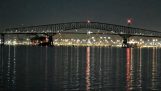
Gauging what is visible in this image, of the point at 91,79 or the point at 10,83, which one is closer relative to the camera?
the point at 10,83

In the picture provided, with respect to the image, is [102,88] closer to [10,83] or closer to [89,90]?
[89,90]

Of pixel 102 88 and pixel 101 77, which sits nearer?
pixel 102 88

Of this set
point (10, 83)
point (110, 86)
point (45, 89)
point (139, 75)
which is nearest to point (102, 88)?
point (110, 86)

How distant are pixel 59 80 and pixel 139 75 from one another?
10.5 metres

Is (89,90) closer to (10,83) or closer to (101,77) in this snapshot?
(10,83)

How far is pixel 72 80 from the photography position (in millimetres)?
42812

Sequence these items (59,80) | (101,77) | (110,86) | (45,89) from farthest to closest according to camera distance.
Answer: (101,77), (59,80), (110,86), (45,89)

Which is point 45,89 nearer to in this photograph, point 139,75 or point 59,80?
point 59,80

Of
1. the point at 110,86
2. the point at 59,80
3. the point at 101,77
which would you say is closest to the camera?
the point at 110,86

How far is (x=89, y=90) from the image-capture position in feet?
119

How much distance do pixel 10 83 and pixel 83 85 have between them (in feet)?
19.9

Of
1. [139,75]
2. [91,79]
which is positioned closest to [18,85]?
[91,79]

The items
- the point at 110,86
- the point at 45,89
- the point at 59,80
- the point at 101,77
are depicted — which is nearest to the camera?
the point at 45,89

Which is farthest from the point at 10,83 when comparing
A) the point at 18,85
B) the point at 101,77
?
the point at 101,77
